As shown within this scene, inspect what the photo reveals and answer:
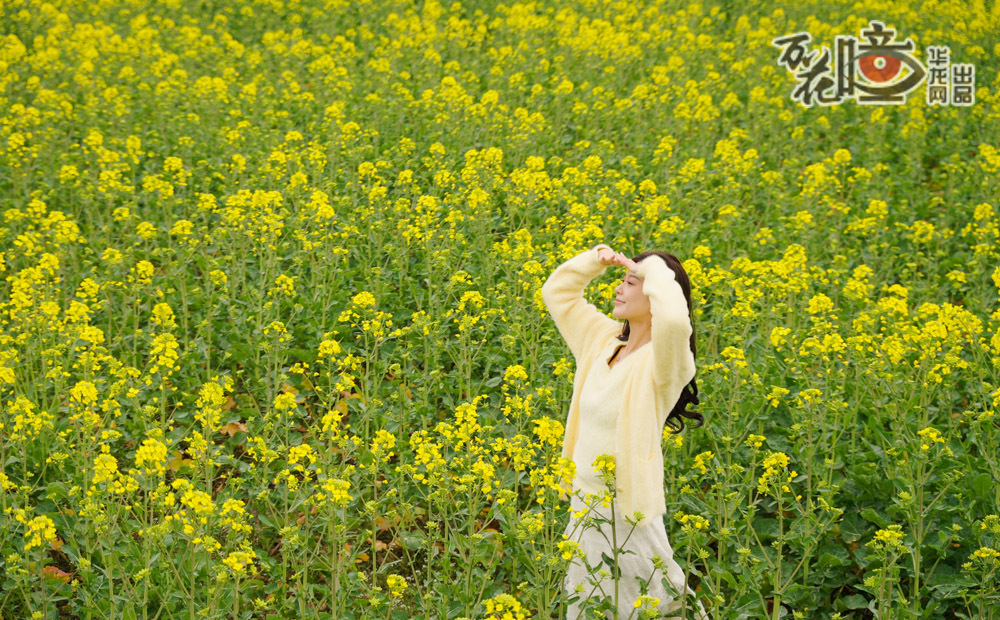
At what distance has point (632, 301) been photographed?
12.0ft

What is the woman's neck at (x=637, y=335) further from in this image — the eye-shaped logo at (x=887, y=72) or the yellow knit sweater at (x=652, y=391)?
the eye-shaped logo at (x=887, y=72)

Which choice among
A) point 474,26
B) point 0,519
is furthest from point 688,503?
point 474,26

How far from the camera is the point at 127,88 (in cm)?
933

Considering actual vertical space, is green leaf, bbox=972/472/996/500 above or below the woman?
below

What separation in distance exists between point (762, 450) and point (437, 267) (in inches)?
89.9

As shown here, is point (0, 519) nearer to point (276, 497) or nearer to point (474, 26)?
point (276, 497)

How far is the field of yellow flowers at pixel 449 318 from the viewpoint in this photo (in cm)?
408

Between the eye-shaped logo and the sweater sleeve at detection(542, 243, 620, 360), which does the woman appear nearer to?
the sweater sleeve at detection(542, 243, 620, 360)

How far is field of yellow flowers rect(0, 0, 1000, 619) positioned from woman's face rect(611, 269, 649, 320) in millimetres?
524

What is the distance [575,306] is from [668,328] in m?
0.73

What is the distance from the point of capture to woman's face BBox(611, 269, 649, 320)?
143 inches

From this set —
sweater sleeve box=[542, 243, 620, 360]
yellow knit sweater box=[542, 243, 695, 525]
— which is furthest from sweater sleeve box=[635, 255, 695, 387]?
sweater sleeve box=[542, 243, 620, 360]

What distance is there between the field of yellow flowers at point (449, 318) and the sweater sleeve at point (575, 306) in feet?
1.24

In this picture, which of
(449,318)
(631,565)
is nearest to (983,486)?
(631,565)
